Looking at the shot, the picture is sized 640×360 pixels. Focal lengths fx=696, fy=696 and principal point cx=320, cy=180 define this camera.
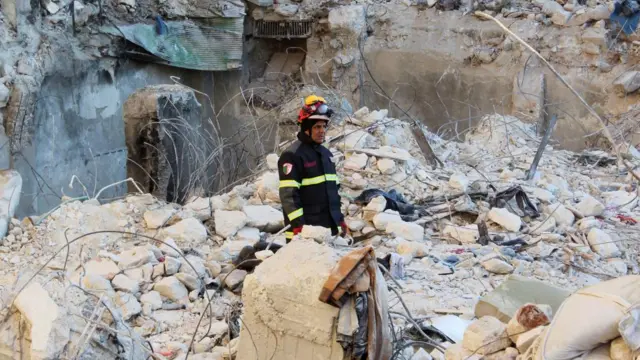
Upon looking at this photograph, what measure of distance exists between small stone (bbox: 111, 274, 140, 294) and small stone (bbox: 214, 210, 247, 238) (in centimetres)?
121

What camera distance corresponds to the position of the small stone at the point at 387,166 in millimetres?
6953

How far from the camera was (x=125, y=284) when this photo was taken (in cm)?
426

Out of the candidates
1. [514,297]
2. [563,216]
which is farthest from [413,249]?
[563,216]

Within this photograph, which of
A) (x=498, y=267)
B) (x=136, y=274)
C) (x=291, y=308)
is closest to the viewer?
(x=291, y=308)

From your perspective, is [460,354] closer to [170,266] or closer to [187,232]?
[170,266]

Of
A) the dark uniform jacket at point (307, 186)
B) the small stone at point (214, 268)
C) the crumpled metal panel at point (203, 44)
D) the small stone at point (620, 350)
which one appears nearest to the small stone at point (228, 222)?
the dark uniform jacket at point (307, 186)

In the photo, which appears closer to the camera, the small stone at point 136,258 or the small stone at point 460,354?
the small stone at point 460,354

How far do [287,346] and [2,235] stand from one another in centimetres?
319

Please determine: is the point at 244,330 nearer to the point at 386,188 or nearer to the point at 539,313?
the point at 539,313

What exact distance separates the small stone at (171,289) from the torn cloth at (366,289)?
1.63 meters

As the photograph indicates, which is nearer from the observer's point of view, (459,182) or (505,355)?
(505,355)

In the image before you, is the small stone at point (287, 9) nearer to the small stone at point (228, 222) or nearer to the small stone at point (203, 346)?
the small stone at point (228, 222)

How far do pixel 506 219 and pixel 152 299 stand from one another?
324 centimetres

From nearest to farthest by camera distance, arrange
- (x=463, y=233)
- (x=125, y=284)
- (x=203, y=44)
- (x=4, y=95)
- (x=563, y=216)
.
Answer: (x=125, y=284), (x=463, y=233), (x=563, y=216), (x=4, y=95), (x=203, y=44)
